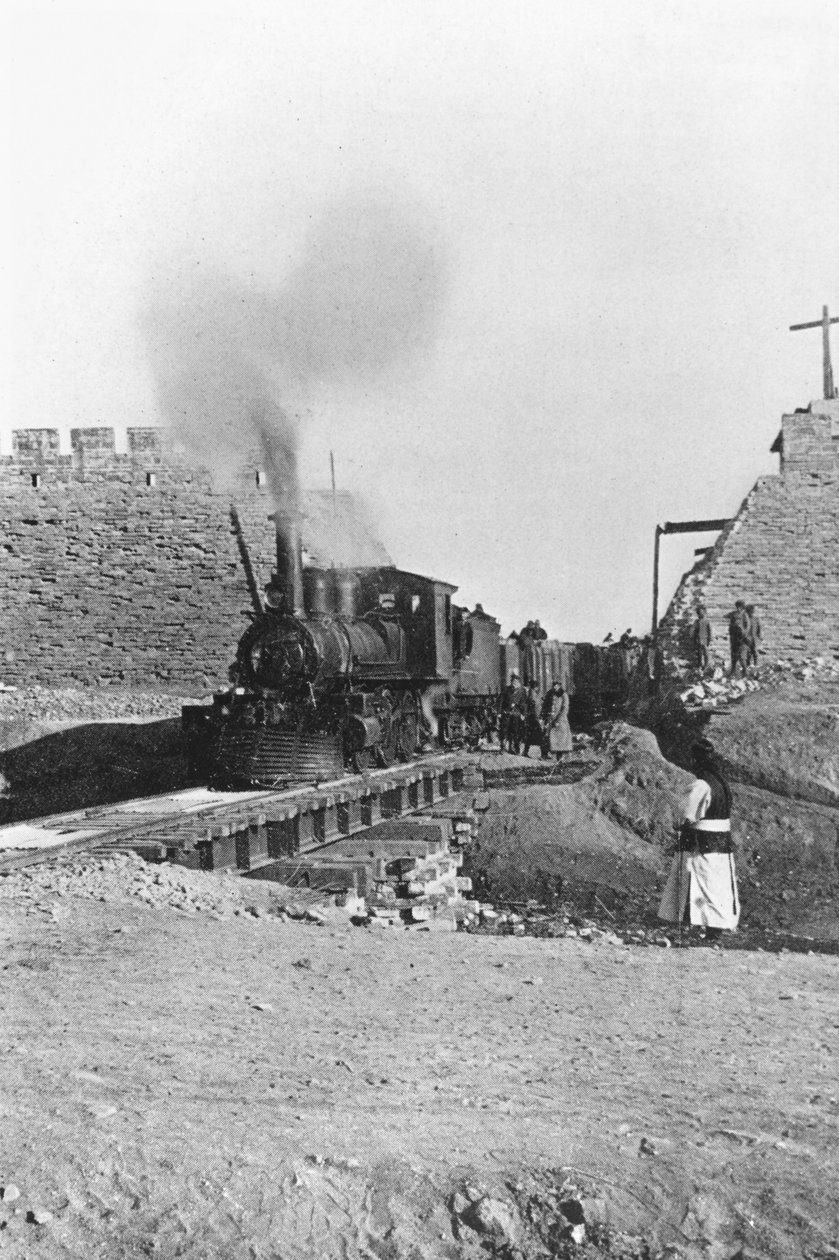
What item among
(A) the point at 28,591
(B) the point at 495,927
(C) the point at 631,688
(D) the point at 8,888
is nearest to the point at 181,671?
(A) the point at 28,591

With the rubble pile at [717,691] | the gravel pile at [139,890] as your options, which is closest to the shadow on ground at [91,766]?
the rubble pile at [717,691]

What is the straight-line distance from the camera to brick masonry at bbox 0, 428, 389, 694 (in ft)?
81.0

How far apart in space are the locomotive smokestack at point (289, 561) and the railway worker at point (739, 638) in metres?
12.3

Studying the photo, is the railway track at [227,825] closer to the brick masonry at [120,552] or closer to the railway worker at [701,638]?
the railway worker at [701,638]

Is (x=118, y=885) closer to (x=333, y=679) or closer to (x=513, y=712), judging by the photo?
(x=333, y=679)

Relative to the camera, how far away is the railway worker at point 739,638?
22.9m

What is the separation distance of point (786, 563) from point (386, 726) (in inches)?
511

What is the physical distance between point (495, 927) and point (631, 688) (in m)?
20.8

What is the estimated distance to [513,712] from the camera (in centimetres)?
2203

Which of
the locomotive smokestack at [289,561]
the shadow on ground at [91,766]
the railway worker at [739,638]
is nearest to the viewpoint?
the locomotive smokestack at [289,561]

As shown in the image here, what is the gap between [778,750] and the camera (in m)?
16.1

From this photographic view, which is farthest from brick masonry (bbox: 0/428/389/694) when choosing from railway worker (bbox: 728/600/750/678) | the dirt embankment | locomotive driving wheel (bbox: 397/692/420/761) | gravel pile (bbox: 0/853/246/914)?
gravel pile (bbox: 0/853/246/914)

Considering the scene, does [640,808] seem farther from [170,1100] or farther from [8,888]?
[170,1100]

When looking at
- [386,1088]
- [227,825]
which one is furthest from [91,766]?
[386,1088]
